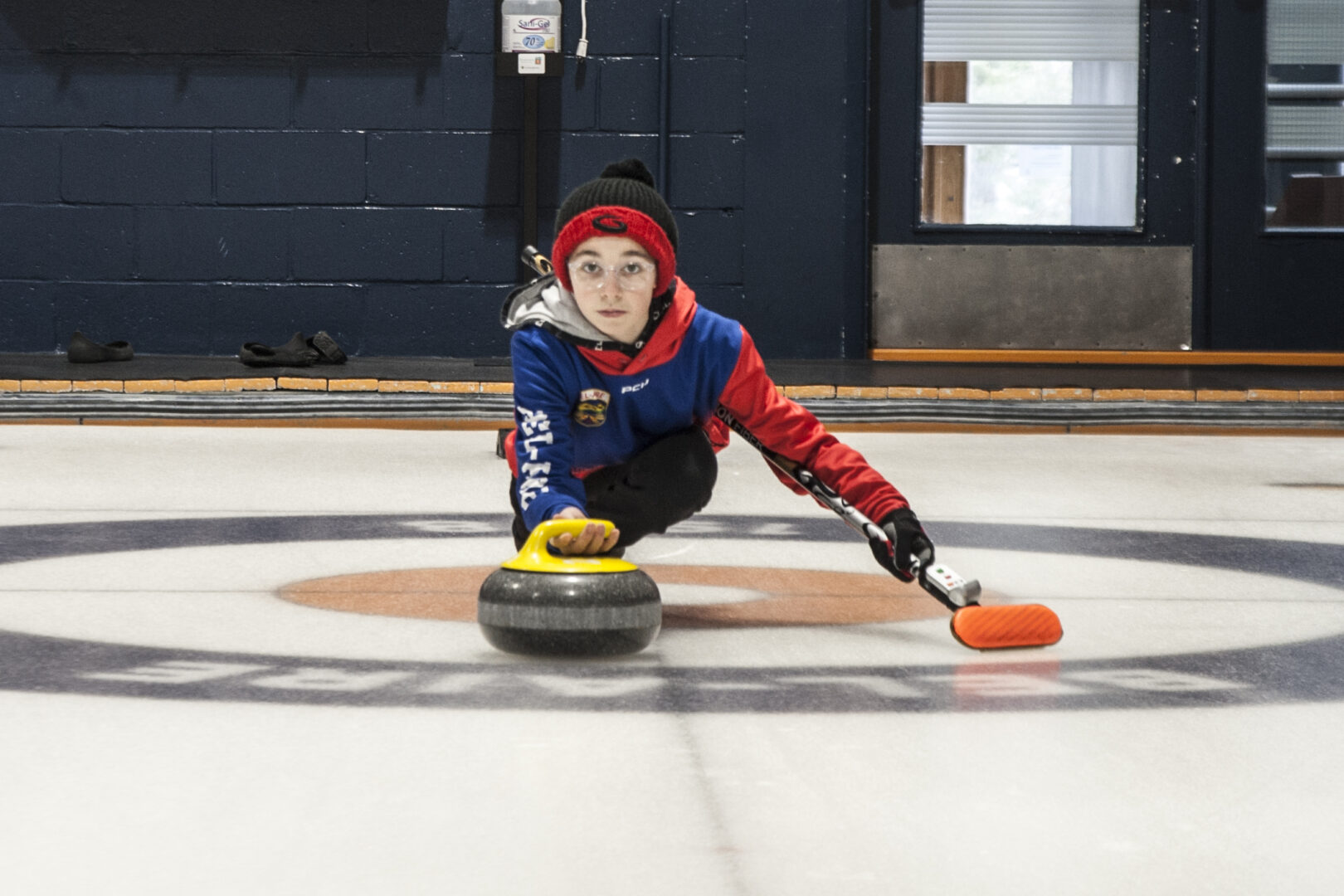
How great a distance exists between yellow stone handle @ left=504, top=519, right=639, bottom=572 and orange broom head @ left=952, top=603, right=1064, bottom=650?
43 centimetres

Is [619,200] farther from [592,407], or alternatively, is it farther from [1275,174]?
[1275,174]

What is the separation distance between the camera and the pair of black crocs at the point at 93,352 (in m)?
6.79

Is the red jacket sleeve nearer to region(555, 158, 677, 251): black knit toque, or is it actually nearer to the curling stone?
region(555, 158, 677, 251): black knit toque

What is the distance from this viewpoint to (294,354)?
6.78m

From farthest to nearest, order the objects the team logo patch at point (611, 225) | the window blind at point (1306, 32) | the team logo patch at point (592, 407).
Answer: the window blind at point (1306, 32)
the team logo patch at point (592, 407)
the team logo patch at point (611, 225)

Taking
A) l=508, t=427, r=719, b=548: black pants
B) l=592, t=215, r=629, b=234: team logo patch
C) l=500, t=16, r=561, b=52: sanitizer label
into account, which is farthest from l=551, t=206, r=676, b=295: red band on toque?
l=500, t=16, r=561, b=52: sanitizer label

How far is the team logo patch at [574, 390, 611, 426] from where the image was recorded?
248 cm

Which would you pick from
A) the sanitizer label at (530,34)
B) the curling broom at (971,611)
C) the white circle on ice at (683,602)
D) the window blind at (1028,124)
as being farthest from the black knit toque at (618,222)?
the window blind at (1028,124)

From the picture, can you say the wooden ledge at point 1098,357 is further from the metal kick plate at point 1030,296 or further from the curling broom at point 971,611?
the curling broom at point 971,611

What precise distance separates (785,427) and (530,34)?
5286 millimetres

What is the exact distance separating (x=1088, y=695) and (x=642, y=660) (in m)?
0.54

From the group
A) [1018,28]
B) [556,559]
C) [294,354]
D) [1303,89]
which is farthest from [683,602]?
[1303,89]

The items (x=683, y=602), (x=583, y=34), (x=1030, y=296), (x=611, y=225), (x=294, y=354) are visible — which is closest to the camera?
(x=611, y=225)

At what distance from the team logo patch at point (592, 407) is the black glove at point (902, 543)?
1.37 feet
